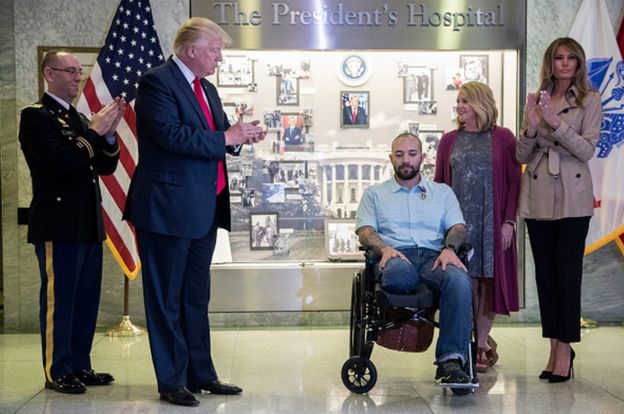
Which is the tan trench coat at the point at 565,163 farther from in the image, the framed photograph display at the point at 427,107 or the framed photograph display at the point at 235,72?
the framed photograph display at the point at 235,72

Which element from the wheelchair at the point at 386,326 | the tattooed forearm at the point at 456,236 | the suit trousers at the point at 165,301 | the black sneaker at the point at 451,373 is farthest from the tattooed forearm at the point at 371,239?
the suit trousers at the point at 165,301

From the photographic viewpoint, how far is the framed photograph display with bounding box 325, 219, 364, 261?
6.50 metres

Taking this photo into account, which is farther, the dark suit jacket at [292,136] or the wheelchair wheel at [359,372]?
the dark suit jacket at [292,136]

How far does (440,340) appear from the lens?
158 inches

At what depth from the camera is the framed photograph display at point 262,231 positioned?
6543 mm

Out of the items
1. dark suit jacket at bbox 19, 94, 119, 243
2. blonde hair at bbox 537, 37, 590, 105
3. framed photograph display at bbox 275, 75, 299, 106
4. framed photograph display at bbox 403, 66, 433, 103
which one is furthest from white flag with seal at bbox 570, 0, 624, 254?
dark suit jacket at bbox 19, 94, 119, 243

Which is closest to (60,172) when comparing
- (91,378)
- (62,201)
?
(62,201)

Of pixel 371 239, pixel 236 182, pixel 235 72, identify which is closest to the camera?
pixel 371 239

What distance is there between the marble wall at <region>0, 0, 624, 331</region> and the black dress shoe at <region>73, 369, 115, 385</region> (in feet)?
5.84

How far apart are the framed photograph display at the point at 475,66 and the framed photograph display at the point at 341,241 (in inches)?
53.5

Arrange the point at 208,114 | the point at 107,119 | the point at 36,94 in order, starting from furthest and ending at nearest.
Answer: the point at 36,94
the point at 107,119
the point at 208,114

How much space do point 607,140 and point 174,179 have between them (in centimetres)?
345

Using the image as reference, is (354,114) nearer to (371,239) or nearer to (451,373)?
(371,239)

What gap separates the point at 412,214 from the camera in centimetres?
441
